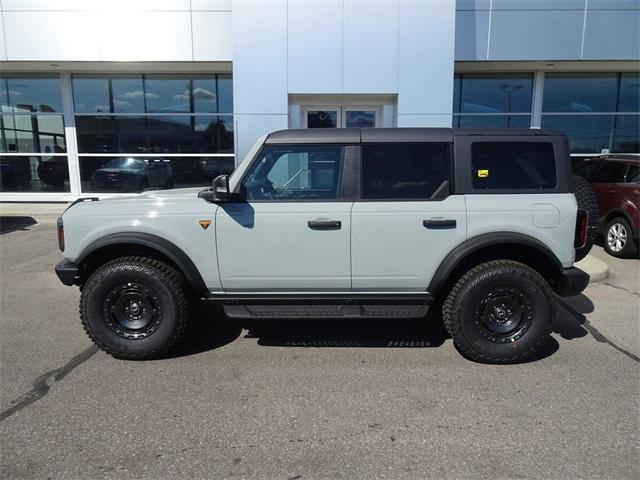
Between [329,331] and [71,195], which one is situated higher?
[71,195]

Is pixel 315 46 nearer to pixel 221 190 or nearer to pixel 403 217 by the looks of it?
pixel 221 190

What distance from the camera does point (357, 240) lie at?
361 centimetres

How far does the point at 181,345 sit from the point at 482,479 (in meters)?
2.79

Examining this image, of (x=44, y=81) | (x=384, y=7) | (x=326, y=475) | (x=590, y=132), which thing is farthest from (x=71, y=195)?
(x=590, y=132)

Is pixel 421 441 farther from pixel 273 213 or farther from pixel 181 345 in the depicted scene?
pixel 181 345

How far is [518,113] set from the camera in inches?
464

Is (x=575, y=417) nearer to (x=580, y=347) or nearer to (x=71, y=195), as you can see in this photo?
(x=580, y=347)

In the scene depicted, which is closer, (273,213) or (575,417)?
(575,417)

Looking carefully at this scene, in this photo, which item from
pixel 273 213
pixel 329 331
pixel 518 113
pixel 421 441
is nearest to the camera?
pixel 421 441

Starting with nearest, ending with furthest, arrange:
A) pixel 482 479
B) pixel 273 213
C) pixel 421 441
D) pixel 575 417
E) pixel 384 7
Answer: pixel 482 479 → pixel 421 441 → pixel 575 417 → pixel 273 213 → pixel 384 7

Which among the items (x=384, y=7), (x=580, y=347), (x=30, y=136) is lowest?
(x=580, y=347)

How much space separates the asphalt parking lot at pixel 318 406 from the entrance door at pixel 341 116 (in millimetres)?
6176

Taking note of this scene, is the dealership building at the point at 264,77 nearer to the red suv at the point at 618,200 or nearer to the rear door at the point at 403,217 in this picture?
the red suv at the point at 618,200

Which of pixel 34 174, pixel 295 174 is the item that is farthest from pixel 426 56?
pixel 34 174
